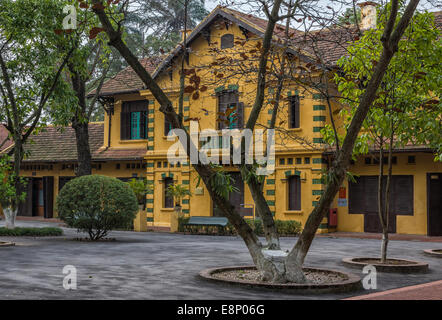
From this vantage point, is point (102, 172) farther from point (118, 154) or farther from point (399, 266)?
point (399, 266)

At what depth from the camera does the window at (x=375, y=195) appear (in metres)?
24.9

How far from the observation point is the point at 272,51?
11125 mm

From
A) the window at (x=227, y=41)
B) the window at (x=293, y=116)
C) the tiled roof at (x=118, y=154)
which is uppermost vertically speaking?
the window at (x=227, y=41)

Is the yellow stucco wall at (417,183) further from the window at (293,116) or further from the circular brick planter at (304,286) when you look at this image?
the circular brick planter at (304,286)

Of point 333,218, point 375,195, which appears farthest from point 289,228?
point 375,195

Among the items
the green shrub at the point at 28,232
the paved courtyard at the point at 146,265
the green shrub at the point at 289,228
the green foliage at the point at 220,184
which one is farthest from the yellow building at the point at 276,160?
the green foliage at the point at 220,184

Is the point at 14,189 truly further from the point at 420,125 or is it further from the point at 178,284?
the point at 420,125

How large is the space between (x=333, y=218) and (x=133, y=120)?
12.3 meters

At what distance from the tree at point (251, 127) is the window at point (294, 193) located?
15.7 m

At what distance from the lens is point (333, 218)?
2620cm

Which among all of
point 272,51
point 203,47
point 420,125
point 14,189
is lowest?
point 14,189
